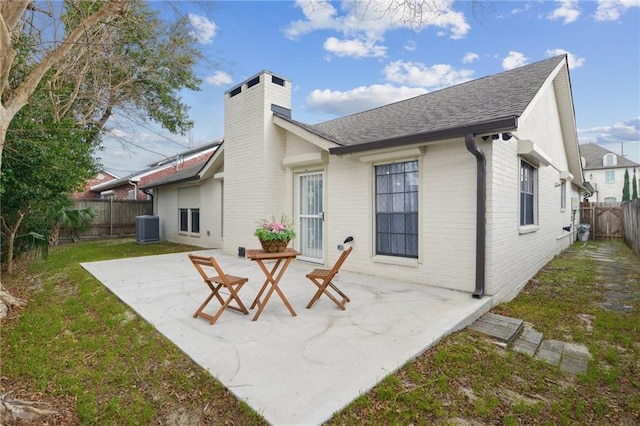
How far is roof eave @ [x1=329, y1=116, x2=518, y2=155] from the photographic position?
4.35 meters

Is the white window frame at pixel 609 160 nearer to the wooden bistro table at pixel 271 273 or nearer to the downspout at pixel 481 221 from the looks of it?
the downspout at pixel 481 221

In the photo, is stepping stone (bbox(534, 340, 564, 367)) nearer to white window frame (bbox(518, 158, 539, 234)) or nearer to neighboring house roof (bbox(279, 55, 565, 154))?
neighboring house roof (bbox(279, 55, 565, 154))

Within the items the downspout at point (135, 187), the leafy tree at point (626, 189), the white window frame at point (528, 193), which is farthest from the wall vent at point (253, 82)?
the leafy tree at point (626, 189)

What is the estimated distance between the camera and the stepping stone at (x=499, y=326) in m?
3.74

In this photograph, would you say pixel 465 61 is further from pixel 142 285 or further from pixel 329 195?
pixel 142 285

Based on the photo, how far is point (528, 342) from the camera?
3.76 meters

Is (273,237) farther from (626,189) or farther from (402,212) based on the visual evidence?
(626,189)

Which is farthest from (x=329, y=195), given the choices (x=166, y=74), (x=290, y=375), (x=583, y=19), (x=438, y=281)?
(x=166, y=74)

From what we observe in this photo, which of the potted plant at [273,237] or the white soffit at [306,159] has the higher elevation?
the white soffit at [306,159]

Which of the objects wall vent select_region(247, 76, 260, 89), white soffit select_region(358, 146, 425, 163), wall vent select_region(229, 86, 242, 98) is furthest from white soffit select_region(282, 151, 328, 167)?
wall vent select_region(229, 86, 242, 98)

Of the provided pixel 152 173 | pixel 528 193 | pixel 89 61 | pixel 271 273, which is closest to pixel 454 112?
pixel 528 193

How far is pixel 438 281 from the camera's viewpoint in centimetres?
551

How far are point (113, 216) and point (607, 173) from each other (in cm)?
4175

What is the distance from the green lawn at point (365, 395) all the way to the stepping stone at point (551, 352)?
0.18 m
